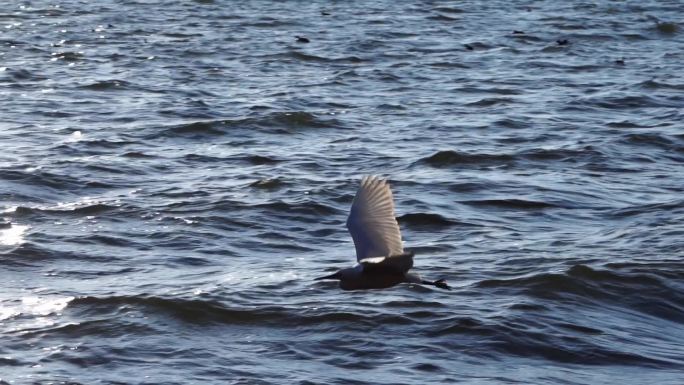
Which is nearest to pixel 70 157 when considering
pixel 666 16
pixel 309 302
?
pixel 309 302

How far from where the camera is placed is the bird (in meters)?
8.96

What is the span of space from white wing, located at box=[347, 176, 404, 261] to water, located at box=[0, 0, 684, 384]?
1.11 m

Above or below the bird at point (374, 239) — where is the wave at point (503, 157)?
below

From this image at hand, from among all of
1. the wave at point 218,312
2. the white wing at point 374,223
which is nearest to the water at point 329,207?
the wave at point 218,312

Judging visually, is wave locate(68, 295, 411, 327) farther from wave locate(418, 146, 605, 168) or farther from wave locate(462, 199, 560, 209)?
wave locate(418, 146, 605, 168)

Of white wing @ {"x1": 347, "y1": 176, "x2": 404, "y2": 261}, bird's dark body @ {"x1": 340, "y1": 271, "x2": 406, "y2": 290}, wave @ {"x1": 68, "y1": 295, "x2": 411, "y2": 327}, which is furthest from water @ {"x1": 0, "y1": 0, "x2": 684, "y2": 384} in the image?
white wing @ {"x1": 347, "y1": 176, "x2": 404, "y2": 261}

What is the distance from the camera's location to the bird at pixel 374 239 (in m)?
8.96

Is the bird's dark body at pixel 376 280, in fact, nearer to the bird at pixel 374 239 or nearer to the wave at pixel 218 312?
Answer: the bird at pixel 374 239

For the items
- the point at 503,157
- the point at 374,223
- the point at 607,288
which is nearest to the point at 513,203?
the point at 503,157

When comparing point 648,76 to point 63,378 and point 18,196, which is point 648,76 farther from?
point 63,378

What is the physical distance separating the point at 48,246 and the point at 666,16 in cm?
2078

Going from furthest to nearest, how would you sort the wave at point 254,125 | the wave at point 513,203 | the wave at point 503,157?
1. the wave at point 254,125
2. the wave at point 503,157
3. the wave at point 513,203

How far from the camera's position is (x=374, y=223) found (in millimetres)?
9109

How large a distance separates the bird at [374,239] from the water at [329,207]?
37.9 inches
